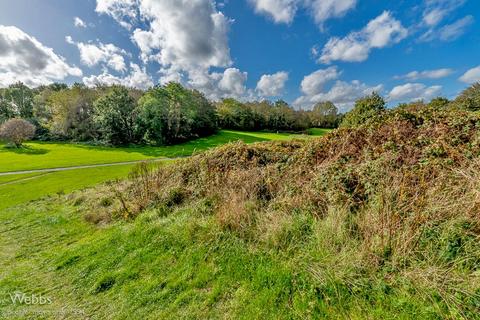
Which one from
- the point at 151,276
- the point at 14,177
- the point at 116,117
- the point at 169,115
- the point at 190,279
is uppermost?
the point at 169,115

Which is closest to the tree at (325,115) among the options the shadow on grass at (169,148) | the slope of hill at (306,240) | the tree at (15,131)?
the shadow on grass at (169,148)

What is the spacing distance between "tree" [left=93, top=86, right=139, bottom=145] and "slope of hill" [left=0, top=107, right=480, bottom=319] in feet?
123

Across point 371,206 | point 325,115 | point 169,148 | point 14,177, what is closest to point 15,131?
point 169,148

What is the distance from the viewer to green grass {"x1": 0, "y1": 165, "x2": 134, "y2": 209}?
1140 centimetres

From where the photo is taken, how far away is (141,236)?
4.65 meters

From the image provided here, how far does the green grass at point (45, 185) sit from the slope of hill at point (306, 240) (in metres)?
6.50

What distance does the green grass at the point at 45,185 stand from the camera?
1140cm

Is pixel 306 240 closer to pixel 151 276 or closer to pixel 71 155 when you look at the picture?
pixel 151 276

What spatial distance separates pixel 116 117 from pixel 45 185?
2824 centimetres

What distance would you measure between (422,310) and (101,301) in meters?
4.25

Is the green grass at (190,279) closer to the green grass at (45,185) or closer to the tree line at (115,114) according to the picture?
the green grass at (45,185)

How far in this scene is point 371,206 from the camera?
3660 mm

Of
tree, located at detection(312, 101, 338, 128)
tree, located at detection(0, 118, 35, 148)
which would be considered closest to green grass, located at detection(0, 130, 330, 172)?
tree, located at detection(0, 118, 35, 148)

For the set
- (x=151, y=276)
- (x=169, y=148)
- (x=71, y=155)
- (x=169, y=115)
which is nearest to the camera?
(x=151, y=276)
